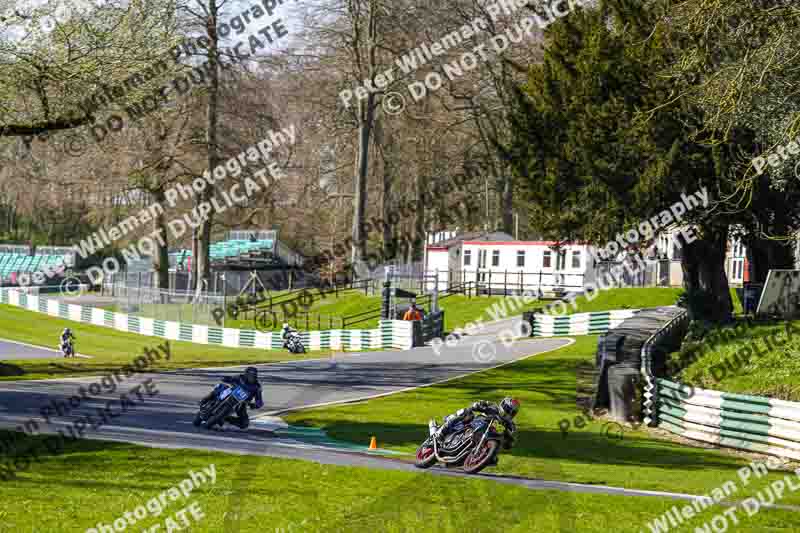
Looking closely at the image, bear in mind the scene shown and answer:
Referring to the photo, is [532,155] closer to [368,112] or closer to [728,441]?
[728,441]

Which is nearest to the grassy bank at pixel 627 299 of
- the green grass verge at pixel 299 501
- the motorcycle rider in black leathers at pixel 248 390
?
the motorcycle rider in black leathers at pixel 248 390

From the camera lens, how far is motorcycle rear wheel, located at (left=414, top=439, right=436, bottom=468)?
11.8 metres

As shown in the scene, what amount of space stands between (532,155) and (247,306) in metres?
22.0

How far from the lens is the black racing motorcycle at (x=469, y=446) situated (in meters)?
11.5

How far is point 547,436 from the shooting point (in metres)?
16.5

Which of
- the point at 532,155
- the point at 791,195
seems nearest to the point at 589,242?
the point at 532,155

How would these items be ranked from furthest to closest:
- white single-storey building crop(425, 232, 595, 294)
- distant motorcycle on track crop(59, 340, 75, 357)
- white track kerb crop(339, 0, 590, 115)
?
white track kerb crop(339, 0, 590, 115)
white single-storey building crop(425, 232, 595, 294)
distant motorcycle on track crop(59, 340, 75, 357)

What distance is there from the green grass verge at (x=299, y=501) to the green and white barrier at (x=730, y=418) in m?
5.45

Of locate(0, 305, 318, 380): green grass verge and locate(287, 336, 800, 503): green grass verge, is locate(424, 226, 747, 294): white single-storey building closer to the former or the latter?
locate(0, 305, 318, 380): green grass verge

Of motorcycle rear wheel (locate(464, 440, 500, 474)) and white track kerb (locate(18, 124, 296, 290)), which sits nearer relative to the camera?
motorcycle rear wheel (locate(464, 440, 500, 474))

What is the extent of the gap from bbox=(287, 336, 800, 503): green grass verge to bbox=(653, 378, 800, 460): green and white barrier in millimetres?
601

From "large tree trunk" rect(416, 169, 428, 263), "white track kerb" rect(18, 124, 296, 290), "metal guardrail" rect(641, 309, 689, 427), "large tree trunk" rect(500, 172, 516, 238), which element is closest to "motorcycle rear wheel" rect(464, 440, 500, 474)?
"metal guardrail" rect(641, 309, 689, 427)

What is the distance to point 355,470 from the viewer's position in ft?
37.5

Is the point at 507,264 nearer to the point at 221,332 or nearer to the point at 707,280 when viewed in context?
A: the point at 221,332
